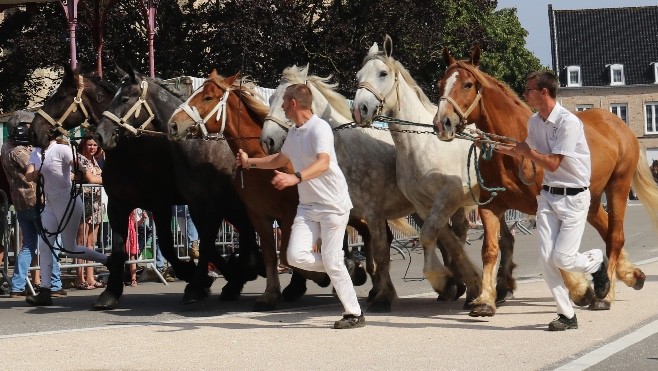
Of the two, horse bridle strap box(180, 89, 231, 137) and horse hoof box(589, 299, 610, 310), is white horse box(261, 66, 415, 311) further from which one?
horse hoof box(589, 299, 610, 310)

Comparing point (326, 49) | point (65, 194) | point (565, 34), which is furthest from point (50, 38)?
point (565, 34)

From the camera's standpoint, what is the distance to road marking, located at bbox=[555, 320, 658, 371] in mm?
8859

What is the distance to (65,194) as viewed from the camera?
15031 mm

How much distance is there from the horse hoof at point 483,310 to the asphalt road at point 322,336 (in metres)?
0.06

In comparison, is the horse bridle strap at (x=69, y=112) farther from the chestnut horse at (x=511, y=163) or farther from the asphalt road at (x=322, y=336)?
the chestnut horse at (x=511, y=163)

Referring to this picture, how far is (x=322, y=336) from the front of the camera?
1073cm

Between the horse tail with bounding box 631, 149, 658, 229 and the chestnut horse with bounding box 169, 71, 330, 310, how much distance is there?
357cm

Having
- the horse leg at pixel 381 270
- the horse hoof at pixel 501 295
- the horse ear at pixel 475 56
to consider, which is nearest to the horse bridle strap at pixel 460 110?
the horse ear at pixel 475 56

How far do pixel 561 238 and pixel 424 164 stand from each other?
7.40 ft

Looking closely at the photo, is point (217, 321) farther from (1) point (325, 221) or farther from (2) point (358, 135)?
(2) point (358, 135)

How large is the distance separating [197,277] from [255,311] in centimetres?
82

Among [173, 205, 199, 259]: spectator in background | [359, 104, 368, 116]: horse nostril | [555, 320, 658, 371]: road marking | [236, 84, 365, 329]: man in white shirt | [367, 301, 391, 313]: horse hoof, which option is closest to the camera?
[555, 320, 658, 371]: road marking

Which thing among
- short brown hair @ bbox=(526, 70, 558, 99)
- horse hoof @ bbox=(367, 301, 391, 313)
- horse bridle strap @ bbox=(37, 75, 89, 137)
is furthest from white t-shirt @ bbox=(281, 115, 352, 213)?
horse bridle strap @ bbox=(37, 75, 89, 137)

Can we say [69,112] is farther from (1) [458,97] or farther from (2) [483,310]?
(2) [483,310]
